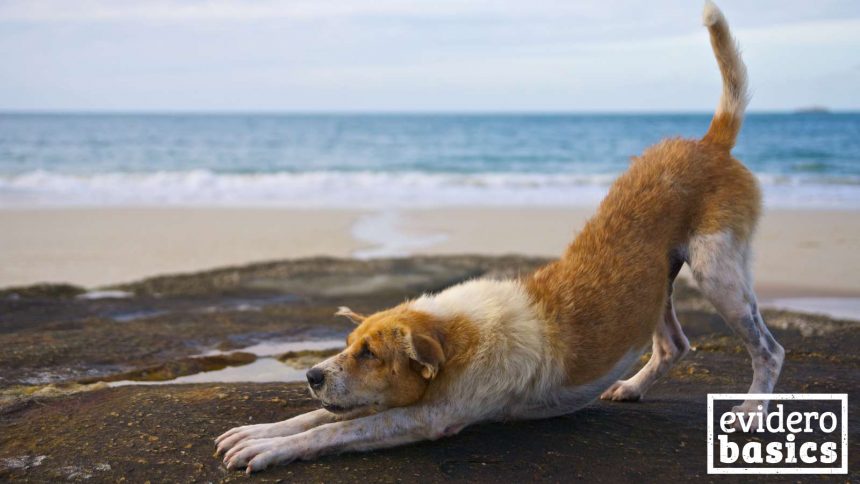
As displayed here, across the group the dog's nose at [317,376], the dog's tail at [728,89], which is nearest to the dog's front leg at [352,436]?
the dog's nose at [317,376]

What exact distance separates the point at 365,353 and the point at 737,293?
7.27ft

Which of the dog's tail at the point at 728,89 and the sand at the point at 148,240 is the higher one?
the dog's tail at the point at 728,89

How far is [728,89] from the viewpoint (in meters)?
5.48

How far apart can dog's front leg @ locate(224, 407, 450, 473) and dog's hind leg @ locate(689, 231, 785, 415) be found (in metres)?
1.78

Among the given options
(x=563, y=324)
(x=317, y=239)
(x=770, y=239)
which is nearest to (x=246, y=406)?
(x=563, y=324)

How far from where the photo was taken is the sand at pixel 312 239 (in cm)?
1157

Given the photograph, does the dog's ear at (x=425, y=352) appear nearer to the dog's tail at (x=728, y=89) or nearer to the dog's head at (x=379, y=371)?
the dog's head at (x=379, y=371)

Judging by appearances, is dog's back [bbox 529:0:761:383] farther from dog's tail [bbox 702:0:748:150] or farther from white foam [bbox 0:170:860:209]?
white foam [bbox 0:170:860:209]

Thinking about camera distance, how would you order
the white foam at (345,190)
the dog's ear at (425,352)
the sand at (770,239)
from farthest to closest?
1. the white foam at (345,190)
2. the sand at (770,239)
3. the dog's ear at (425,352)

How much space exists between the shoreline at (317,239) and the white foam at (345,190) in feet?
7.92

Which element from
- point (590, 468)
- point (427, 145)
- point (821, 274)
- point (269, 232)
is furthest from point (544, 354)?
point (427, 145)

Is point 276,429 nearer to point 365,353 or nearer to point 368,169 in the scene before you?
point 365,353

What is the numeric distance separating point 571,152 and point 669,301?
37.6 meters

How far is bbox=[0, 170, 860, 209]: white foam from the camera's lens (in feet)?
70.8
